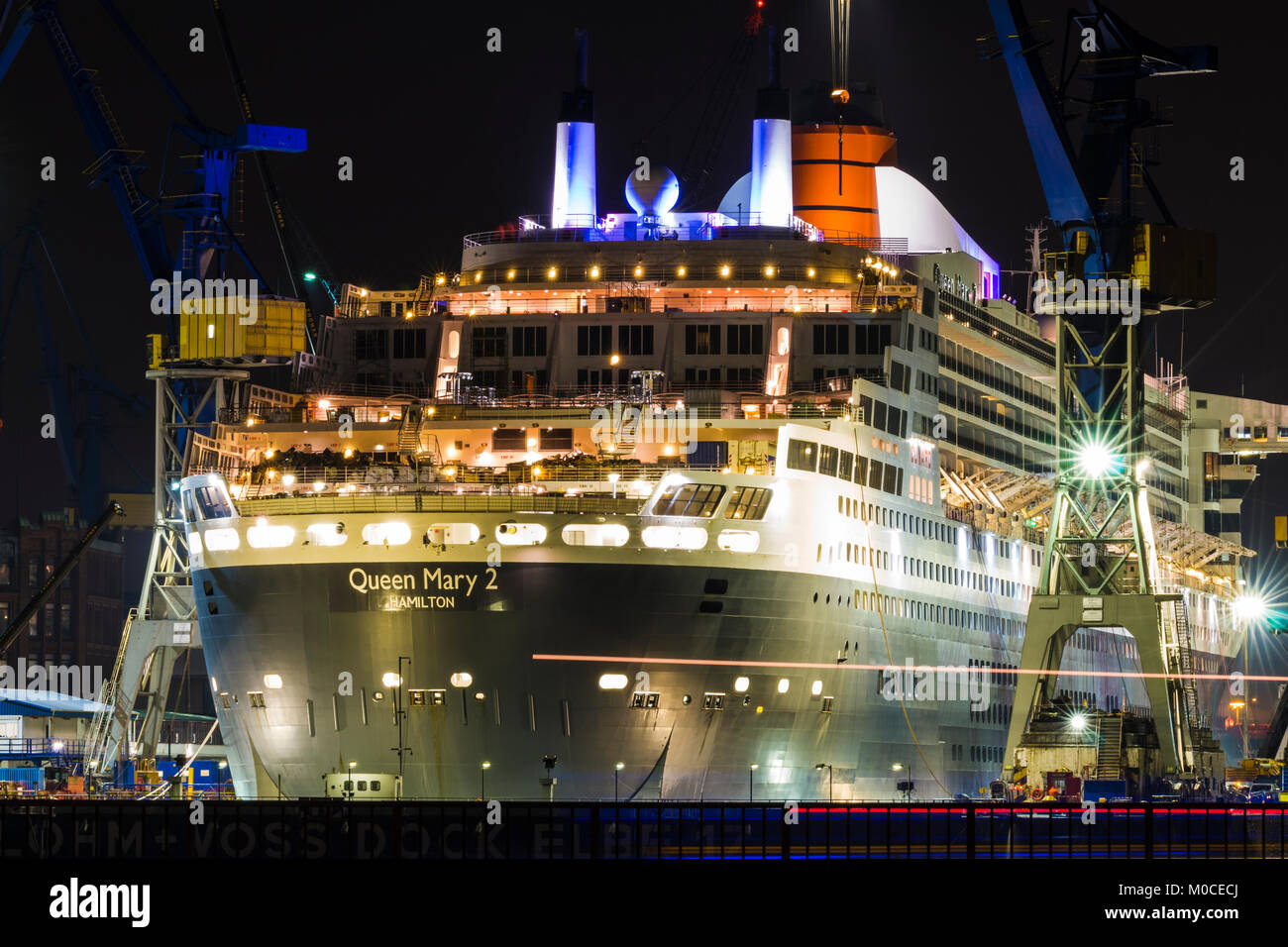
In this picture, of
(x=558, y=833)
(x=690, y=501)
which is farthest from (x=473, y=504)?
(x=558, y=833)

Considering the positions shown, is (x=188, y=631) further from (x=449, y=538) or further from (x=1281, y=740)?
(x=1281, y=740)

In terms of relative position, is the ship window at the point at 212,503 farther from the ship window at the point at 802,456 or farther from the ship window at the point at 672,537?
the ship window at the point at 802,456

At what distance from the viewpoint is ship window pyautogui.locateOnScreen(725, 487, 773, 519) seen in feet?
216

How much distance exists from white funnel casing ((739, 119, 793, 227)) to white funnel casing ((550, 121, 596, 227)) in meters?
6.15

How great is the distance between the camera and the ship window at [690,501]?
64.8 metres

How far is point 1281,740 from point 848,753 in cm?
3544

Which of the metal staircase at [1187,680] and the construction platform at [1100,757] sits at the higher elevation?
the metal staircase at [1187,680]

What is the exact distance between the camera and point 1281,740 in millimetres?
99812

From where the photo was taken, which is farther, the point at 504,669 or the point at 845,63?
the point at 845,63

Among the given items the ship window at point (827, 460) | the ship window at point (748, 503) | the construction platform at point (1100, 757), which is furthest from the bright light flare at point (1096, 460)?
the ship window at point (748, 503)

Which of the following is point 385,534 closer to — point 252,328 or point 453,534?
point 453,534

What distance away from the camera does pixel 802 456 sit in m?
68.5

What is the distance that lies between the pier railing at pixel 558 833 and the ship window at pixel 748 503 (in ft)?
46.0
